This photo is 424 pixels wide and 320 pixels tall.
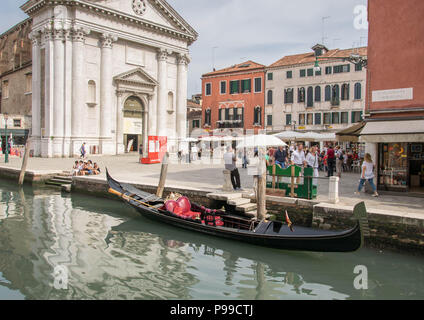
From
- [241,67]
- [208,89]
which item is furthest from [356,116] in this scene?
[208,89]

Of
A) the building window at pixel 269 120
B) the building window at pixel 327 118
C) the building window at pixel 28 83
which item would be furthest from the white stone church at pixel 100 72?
the building window at pixel 327 118

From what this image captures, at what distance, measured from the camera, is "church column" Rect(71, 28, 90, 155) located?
1011 inches

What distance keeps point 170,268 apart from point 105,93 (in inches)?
909

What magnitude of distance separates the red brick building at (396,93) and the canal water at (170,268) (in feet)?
11.4

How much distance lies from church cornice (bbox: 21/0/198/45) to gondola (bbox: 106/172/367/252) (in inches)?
778

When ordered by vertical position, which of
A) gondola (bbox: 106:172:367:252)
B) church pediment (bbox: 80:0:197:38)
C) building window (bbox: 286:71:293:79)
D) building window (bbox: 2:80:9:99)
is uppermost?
church pediment (bbox: 80:0:197:38)

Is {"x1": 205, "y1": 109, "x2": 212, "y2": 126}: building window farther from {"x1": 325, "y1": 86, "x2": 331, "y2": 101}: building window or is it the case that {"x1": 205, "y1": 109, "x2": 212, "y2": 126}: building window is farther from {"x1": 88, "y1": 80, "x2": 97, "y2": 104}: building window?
{"x1": 88, "y1": 80, "x2": 97, "y2": 104}: building window

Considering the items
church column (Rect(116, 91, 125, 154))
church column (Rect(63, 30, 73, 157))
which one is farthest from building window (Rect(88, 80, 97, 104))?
church column (Rect(116, 91, 125, 154))

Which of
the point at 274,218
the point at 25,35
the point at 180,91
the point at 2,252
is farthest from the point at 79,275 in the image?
the point at 25,35

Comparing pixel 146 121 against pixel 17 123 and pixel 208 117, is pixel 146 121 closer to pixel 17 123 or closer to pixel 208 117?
pixel 208 117

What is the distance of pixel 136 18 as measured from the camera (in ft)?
94.5

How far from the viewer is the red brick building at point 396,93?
9.55 m

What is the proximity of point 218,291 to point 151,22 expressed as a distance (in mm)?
28220

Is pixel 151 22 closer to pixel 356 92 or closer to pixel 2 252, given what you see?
pixel 356 92
